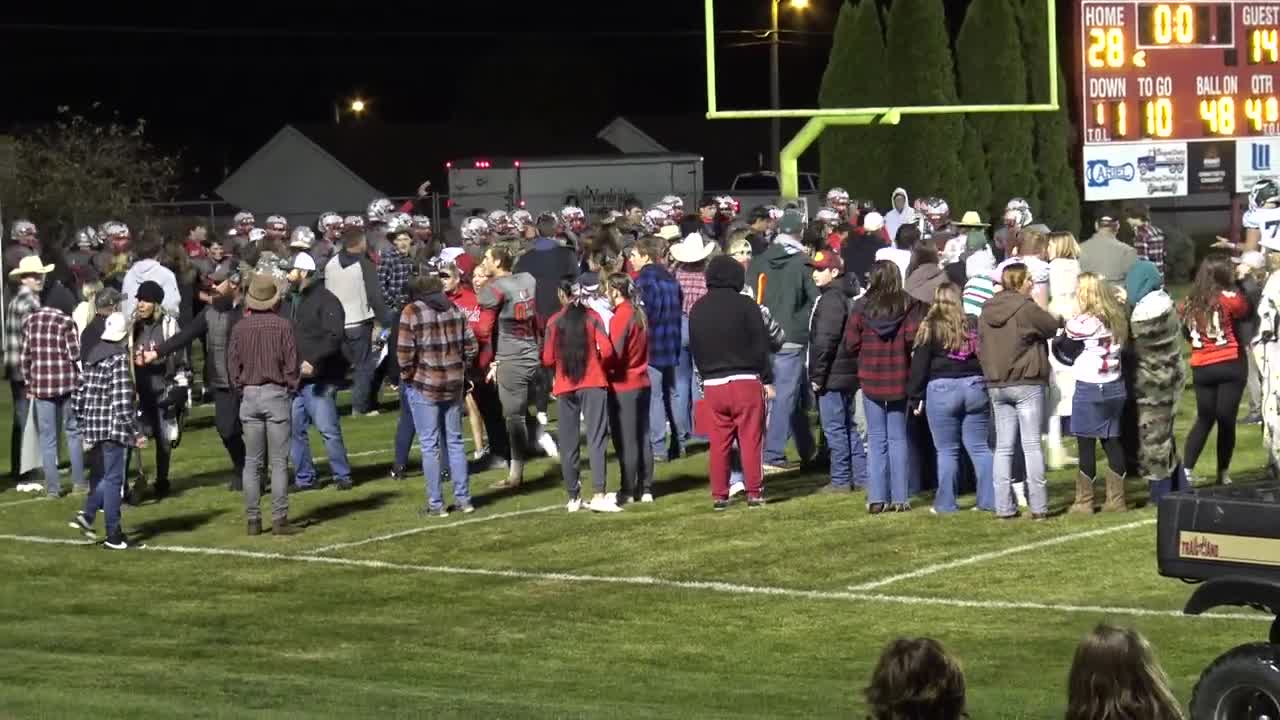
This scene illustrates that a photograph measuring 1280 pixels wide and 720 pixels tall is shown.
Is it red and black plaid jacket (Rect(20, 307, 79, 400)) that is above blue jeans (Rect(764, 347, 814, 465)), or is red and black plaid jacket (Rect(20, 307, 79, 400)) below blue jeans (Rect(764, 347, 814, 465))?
above

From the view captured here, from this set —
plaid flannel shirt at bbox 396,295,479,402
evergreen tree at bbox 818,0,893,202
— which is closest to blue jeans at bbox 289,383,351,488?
Answer: plaid flannel shirt at bbox 396,295,479,402

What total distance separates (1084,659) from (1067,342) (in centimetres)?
963

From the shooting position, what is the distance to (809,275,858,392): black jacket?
17.2 metres

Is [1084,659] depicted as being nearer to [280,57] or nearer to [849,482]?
[849,482]

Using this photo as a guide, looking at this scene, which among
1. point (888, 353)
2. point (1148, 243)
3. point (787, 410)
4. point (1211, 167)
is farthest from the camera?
point (1211, 167)

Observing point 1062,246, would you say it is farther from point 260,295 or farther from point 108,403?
point 108,403

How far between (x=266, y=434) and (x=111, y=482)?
3.78ft

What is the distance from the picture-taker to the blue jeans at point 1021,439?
15.8 meters

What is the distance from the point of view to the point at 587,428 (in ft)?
57.6

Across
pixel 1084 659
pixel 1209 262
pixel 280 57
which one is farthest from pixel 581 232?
pixel 280 57

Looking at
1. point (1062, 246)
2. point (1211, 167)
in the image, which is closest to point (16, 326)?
point (1062, 246)

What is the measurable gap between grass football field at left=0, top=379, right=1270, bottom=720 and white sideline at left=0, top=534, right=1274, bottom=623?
3 centimetres

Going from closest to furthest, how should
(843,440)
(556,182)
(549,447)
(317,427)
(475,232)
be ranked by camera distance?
(843,440) → (317,427) → (549,447) → (475,232) → (556,182)

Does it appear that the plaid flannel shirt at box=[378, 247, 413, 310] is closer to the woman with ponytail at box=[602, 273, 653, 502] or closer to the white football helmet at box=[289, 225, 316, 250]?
the white football helmet at box=[289, 225, 316, 250]
